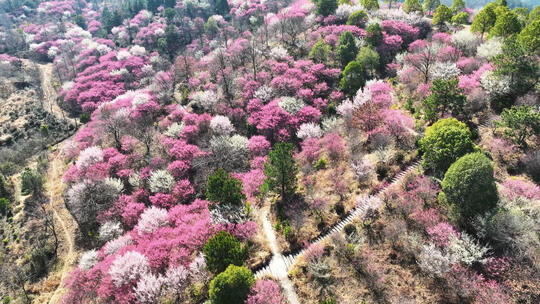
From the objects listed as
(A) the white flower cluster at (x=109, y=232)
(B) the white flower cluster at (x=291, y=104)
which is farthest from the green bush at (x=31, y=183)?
(B) the white flower cluster at (x=291, y=104)

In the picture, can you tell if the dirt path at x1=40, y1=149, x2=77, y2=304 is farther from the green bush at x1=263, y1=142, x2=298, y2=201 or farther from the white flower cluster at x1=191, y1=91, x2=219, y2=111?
the green bush at x1=263, y1=142, x2=298, y2=201

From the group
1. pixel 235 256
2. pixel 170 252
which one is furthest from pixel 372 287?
pixel 170 252

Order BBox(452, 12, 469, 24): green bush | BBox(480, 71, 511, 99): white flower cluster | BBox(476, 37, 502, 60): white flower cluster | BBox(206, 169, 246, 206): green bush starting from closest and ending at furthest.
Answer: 1. BBox(206, 169, 246, 206): green bush
2. BBox(480, 71, 511, 99): white flower cluster
3. BBox(476, 37, 502, 60): white flower cluster
4. BBox(452, 12, 469, 24): green bush

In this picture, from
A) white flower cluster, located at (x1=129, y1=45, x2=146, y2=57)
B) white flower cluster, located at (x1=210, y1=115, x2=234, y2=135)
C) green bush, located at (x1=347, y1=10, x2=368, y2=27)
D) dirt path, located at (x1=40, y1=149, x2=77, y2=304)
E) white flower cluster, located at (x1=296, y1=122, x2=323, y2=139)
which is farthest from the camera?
white flower cluster, located at (x1=129, y1=45, x2=146, y2=57)

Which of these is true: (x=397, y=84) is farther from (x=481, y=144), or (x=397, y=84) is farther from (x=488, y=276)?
(x=488, y=276)

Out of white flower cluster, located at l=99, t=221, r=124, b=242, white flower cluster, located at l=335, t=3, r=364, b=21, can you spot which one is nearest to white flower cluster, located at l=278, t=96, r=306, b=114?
white flower cluster, located at l=99, t=221, r=124, b=242

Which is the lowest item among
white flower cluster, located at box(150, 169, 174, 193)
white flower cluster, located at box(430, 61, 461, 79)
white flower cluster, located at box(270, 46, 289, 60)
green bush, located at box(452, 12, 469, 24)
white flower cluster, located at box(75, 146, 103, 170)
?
white flower cluster, located at box(75, 146, 103, 170)
